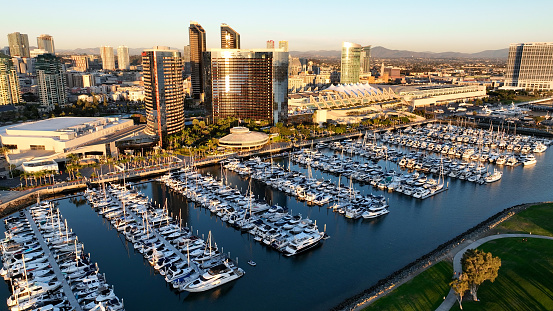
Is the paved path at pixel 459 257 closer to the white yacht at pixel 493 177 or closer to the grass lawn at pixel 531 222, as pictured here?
the grass lawn at pixel 531 222

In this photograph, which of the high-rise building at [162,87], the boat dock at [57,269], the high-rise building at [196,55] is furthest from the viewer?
the high-rise building at [196,55]

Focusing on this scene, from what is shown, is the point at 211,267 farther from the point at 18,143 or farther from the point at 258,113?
the point at 258,113

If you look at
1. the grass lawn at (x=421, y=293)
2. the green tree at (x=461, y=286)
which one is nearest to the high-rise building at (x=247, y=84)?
the grass lawn at (x=421, y=293)

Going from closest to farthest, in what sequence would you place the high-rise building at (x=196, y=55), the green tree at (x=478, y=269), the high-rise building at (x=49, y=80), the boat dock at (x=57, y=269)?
1. the green tree at (x=478, y=269)
2. the boat dock at (x=57, y=269)
3. the high-rise building at (x=49, y=80)
4. the high-rise building at (x=196, y=55)

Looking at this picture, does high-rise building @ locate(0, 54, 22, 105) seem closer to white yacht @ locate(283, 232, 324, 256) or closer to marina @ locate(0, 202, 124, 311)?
marina @ locate(0, 202, 124, 311)

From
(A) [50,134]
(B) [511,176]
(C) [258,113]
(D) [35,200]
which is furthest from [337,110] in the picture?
(D) [35,200]

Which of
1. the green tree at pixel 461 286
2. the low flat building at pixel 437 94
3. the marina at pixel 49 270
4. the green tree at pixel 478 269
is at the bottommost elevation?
the marina at pixel 49 270

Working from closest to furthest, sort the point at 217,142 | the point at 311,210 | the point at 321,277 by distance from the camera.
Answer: the point at 321,277 < the point at 311,210 < the point at 217,142
